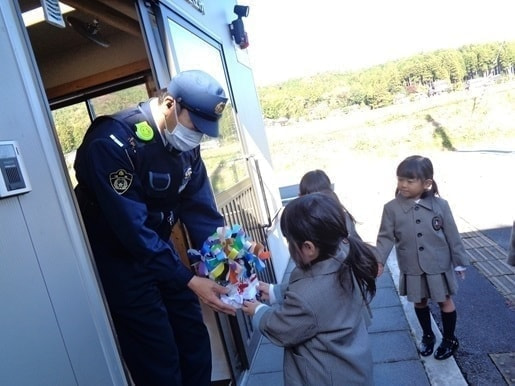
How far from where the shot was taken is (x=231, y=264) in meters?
1.65

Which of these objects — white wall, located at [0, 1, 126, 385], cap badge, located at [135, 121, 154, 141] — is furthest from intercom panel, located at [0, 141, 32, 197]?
cap badge, located at [135, 121, 154, 141]

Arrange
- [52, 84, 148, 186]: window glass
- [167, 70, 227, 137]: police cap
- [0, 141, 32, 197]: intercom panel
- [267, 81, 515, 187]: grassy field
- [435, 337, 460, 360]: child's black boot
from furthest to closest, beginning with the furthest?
[267, 81, 515, 187]: grassy field → [52, 84, 148, 186]: window glass → [435, 337, 460, 360]: child's black boot → [167, 70, 227, 137]: police cap → [0, 141, 32, 197]: intercom panel

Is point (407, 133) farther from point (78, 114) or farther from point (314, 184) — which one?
point (314, 184)

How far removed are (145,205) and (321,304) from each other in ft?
2.63

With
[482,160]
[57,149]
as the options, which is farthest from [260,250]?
[482,160]

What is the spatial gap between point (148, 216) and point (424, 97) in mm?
24333

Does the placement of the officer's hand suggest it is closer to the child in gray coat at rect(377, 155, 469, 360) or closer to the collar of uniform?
the child in gray coat at rect(377, 155, 469, 360)

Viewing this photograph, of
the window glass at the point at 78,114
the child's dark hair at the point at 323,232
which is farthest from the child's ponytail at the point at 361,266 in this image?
the window glass at the point at 78,114

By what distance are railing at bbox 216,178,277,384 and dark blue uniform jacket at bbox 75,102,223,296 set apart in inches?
36.1

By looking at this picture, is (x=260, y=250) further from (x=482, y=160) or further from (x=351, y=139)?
(x=351, y=139)

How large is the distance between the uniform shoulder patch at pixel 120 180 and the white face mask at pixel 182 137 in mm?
262

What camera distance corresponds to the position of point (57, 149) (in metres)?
1.38

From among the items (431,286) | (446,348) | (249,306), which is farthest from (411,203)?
(249,306)

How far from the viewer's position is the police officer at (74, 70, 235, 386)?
153 centimetres
